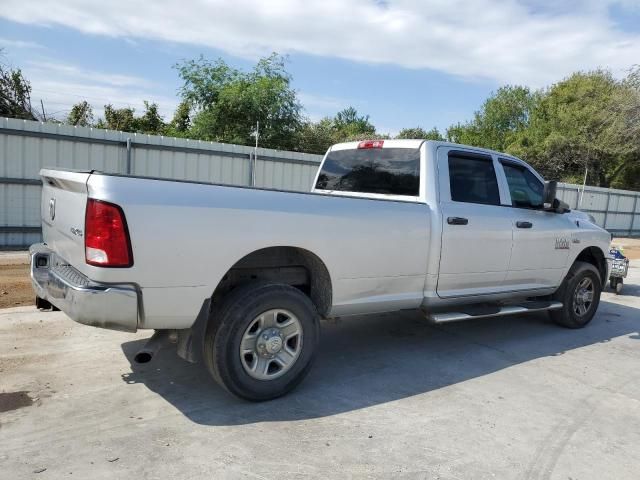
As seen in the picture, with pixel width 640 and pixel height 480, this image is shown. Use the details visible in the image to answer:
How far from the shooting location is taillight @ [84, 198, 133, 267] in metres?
3.27

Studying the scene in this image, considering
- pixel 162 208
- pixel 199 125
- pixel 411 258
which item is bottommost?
pixel 411 258

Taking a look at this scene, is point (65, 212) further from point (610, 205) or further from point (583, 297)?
point (610, 205)

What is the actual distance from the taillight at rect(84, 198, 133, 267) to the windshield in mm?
2821

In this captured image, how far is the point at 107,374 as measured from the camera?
4.44 m

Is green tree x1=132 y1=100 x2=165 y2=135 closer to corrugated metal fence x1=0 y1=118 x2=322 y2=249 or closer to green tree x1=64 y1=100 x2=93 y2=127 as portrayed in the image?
green tree x1=64 y1=100 x2=93 y2=127

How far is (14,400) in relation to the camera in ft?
12.6

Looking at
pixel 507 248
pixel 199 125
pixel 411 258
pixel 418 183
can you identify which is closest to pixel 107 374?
pixel 411 258

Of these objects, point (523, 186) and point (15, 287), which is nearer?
point (523, 186)

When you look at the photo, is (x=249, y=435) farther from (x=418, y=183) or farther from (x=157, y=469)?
(x=418, y=183)

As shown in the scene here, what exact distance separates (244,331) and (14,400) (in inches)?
66.9

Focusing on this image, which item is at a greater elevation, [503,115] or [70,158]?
[503,115]

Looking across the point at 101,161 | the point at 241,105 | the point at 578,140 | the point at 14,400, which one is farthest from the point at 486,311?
the point at 578,140

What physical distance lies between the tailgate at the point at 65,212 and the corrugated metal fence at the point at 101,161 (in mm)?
6408

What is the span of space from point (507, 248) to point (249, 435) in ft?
11.1
